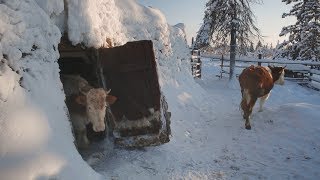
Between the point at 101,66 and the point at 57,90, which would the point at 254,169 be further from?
the point at 57,90

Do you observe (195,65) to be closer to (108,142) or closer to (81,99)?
(108,142)

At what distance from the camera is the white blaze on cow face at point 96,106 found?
588cm

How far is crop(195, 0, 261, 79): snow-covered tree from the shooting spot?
21.1 m

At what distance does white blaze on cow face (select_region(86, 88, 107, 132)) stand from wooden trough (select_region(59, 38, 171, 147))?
1.95ft

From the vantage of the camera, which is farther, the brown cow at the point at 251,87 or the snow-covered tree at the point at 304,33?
the snow-covered tree at the point at 304,33

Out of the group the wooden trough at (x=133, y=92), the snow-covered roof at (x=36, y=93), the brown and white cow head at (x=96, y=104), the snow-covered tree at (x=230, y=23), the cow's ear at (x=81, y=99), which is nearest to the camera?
the snow-covered roof at (x=36, y=93)

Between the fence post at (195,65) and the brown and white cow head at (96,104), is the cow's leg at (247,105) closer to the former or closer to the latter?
the brown and white cow head at (96,104)

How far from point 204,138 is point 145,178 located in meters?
3.05

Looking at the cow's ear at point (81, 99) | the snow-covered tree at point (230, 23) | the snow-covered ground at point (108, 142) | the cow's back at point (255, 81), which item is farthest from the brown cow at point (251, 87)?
the snow-covered tree at point (230, 23)

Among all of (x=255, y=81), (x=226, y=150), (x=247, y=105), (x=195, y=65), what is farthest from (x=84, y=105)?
(x=195, y=65)

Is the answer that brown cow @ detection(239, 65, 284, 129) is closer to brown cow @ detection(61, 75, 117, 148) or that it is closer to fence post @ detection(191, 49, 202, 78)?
brown cow @ detection(61, 75, 117, 148)

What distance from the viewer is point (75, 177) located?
4172 millimetres

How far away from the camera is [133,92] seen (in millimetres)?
6551

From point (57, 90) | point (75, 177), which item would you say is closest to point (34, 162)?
point (75, 177)
